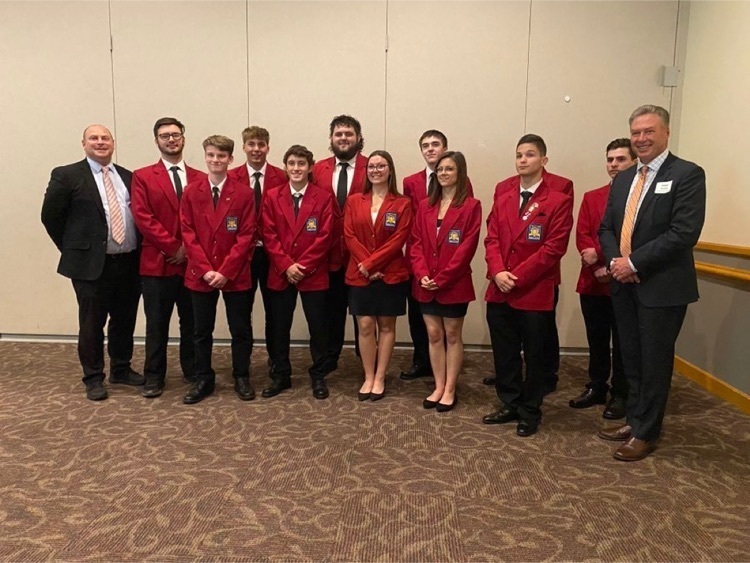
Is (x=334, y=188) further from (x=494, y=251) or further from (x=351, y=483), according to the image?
(x=351, y=483)

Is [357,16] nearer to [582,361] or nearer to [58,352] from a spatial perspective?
[582,361]

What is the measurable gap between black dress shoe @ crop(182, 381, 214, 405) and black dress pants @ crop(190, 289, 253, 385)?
0.09 feet

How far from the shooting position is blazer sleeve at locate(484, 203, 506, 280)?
110 inches

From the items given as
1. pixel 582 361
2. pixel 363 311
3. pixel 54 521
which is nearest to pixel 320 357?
pixel 363 311

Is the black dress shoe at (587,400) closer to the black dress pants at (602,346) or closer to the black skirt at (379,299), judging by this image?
the black dress pants at (602,346)

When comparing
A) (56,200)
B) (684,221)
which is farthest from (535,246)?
(56,200)

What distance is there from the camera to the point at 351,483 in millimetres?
2246

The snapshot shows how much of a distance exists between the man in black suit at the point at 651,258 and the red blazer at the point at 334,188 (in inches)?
64.0

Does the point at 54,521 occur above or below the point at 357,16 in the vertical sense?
below

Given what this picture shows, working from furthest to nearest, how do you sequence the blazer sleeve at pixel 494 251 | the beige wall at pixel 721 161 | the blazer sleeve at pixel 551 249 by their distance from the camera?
1. the beige wall at pixel 721 161
2. the blazer sleeve at pixel 494 251
3. the blazer sleeve at pixel 551 249

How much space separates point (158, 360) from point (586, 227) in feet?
9.58

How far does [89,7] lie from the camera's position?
442cm

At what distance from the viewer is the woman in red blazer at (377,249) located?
3119 mm

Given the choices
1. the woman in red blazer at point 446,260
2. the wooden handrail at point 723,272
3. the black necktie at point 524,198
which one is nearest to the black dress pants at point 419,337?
the woman in red blazer at point 446,260
